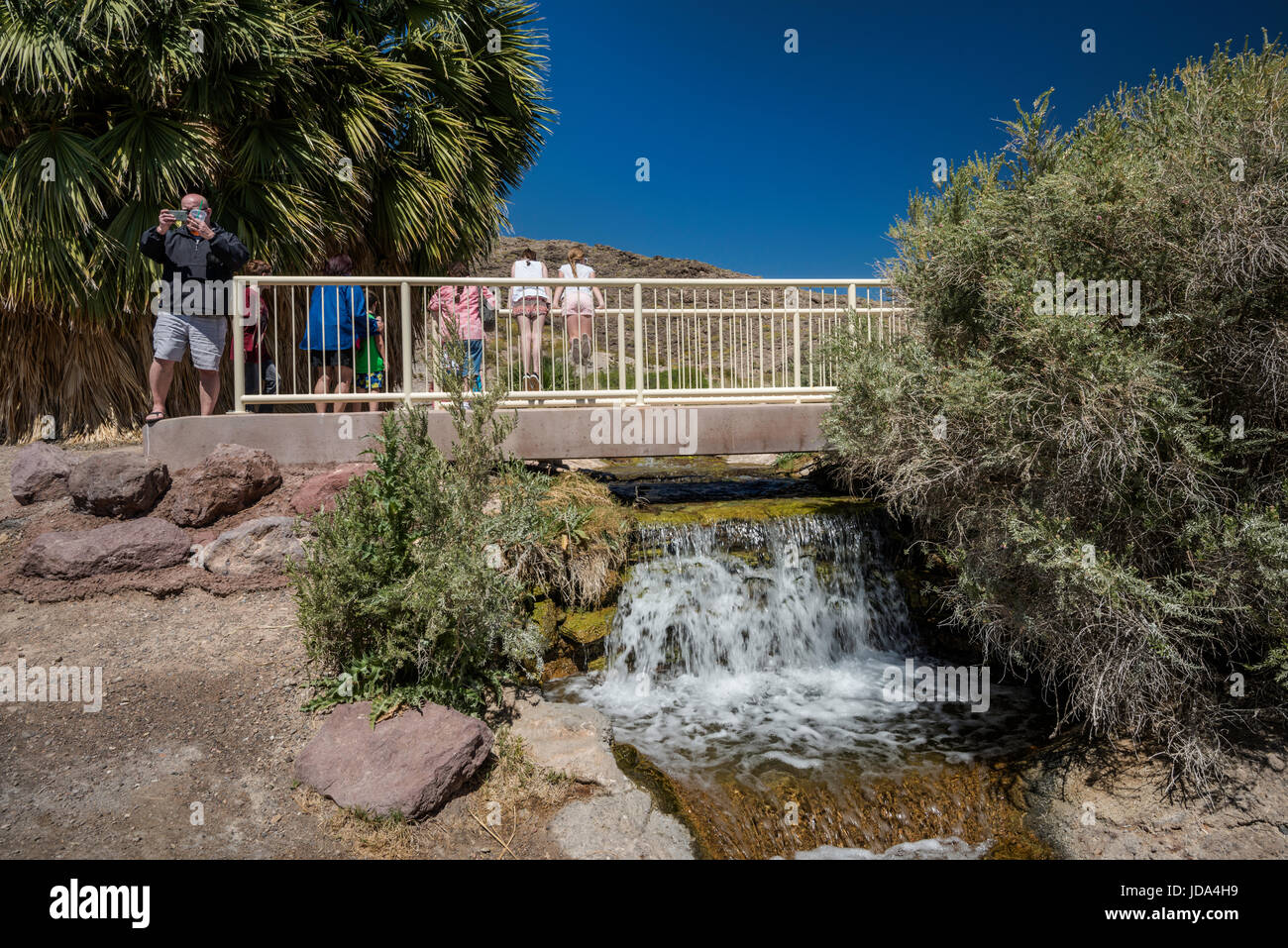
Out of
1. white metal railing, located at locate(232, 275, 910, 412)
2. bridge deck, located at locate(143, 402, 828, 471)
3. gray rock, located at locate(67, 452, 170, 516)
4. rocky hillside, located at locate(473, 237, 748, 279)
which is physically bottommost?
gray rock, located at locate(67, 452, 170, 516)

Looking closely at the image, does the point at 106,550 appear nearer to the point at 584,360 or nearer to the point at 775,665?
the point at 584,360

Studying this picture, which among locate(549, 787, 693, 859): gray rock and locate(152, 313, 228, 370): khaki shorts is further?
locate(152, 313, 228, 370): khaki shorts

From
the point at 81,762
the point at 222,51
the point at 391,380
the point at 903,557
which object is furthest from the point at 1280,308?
the point at 222,51

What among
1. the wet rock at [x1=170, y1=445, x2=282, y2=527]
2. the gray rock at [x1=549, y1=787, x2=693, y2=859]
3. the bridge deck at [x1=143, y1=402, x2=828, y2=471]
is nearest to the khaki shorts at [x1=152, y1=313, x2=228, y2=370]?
the bridge deck at [x1=143, y1=402, x2=828, y2=471]

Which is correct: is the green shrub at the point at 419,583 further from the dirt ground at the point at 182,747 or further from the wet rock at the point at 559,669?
the dirt ground at the point at 182,747

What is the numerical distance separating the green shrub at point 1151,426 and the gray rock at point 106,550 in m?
6.10

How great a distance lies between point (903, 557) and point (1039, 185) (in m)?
3.52

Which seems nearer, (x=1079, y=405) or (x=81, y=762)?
(x=81, y=762)

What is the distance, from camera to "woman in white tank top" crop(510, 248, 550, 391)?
26.6ft

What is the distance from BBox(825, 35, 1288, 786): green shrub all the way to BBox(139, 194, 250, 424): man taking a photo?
666cm

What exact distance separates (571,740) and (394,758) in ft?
3.89

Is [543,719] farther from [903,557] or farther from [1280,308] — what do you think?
[1280,308]

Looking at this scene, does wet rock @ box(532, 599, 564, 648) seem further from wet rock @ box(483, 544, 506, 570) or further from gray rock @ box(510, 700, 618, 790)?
gray rock @ box(510, 700, 618, 790)

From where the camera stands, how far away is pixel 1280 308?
459 centimetres
